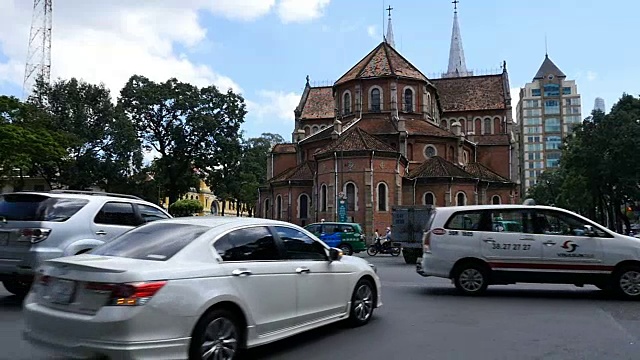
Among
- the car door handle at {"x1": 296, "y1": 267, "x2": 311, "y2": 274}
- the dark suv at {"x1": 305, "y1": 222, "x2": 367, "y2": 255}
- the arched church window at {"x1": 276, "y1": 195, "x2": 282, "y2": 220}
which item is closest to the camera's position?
the car door handle at {"x1": 296, "y1": 267, "x2": 311, "y2": 274}

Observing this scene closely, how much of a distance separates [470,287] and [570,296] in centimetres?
200

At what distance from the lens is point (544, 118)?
137 meters

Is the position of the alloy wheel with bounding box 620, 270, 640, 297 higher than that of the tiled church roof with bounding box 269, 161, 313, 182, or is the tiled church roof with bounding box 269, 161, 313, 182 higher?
the tiled church roof with bounding box 269, 161, 313, 182

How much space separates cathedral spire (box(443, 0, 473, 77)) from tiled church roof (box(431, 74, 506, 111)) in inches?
651

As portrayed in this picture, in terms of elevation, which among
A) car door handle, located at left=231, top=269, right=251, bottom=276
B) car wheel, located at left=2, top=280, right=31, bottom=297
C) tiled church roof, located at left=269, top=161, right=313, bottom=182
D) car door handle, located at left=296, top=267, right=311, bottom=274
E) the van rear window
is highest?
tiled church roof, located at left=269, top=161, right=313, bottom=182

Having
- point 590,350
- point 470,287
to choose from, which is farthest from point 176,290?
point 470,287

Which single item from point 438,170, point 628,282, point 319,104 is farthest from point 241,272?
point 319,104

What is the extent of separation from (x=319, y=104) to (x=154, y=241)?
60481mm

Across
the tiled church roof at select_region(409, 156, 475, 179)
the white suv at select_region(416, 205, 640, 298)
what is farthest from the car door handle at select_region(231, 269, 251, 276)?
the tiled church roof at select_region(409, 156, 475, 179)

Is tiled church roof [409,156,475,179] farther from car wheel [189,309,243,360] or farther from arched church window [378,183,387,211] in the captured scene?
car wheel [189,309,243,360]

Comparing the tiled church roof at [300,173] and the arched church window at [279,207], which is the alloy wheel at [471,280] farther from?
the arched church window at [279,207]

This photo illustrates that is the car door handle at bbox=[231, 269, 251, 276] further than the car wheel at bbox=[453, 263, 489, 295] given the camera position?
No

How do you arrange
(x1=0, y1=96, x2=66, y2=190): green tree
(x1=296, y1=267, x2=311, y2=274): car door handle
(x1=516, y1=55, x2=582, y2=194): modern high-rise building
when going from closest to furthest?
(x1=296, y1=267, x2=311, y2=274): car door handle, (x1=0, y1=96, x2=66, y2=190): green tree, (x1=516, y1=55, x2=582, y2=194): modern high-rise building

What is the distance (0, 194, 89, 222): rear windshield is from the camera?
8406 mm
